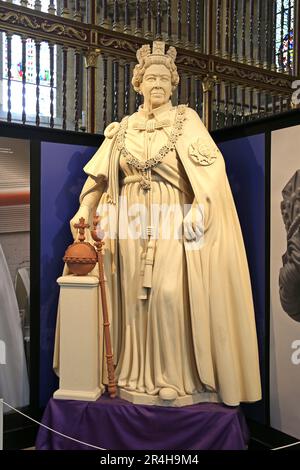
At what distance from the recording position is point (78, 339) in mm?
2770

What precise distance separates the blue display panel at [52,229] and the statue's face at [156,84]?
70cm

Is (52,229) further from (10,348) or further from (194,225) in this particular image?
(194,225)

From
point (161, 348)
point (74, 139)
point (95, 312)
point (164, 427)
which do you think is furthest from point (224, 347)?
point (74, 139)

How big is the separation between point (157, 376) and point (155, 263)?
62cm

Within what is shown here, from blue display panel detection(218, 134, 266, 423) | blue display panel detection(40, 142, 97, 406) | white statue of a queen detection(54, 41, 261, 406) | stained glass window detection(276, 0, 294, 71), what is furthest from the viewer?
stained glass window detection(276, 0, 294, 71)

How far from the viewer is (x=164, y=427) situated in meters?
2.69

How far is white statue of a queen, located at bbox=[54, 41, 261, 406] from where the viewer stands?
2.74 metres

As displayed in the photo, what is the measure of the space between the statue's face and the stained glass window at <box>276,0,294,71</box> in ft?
7.82

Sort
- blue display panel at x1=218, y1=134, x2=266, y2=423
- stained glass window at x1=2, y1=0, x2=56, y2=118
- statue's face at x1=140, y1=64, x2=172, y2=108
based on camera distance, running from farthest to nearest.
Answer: stained glass window at x1=2, y1=0, x2=56, y2=118
blue display panel at x1=218, y1=134, x2=266, y2=423
statue's face at x1=140, y1=64, x2=172, y2=108

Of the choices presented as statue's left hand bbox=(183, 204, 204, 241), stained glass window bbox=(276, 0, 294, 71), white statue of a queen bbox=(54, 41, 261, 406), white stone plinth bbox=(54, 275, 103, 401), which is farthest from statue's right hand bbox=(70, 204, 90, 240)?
stained glass window bbox=(276, 0, 294, 71)

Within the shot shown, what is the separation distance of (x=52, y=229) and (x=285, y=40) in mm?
3310

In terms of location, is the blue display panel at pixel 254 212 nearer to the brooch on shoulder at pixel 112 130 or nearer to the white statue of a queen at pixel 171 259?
the white statue of a queen at pixel 171 259

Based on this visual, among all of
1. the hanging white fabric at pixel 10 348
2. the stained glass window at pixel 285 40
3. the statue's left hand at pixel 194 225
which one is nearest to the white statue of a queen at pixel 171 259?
the statue's left hand at pixel 194 225

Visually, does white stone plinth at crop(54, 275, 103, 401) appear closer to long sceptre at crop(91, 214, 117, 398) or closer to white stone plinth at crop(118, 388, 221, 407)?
long sceptre at crop(91, 214, 117, 398)
